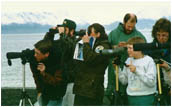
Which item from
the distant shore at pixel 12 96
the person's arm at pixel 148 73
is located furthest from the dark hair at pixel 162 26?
the distant shore at pixel 12 96

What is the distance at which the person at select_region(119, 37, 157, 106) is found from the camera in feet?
11.5

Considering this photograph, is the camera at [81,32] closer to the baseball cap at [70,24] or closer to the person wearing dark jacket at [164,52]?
the baseball cap at [70,24]

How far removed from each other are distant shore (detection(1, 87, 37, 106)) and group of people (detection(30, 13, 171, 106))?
1.09 metres

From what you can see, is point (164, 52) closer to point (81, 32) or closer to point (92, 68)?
point (92, 68)

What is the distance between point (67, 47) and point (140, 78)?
3.11 ft

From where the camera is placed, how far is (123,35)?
4.19m

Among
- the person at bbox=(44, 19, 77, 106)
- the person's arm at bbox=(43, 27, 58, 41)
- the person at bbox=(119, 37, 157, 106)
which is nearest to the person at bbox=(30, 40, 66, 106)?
the person at bbox=(44, 19, 77, 106)

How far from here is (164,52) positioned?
372 centimetres

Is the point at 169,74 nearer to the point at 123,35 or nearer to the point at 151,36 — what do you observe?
the point at 151,36

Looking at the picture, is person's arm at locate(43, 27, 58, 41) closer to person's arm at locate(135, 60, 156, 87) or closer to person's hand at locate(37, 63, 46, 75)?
person's hand at locate(37, 63, 46, 75)

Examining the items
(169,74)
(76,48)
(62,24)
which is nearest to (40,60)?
(76,48)

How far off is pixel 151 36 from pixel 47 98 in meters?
1.19

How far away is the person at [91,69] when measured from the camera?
3645 millimetres

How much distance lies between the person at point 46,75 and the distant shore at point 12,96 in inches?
41.9
